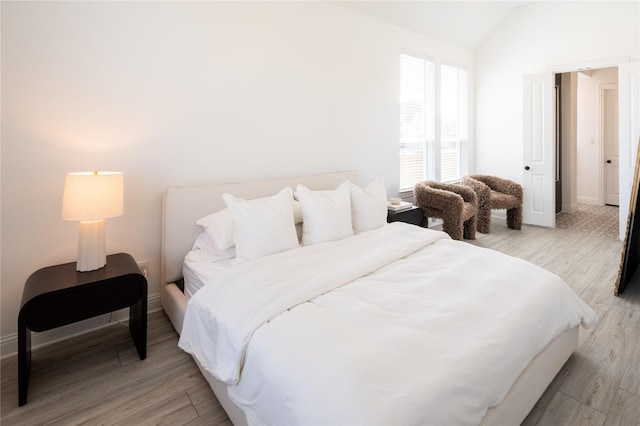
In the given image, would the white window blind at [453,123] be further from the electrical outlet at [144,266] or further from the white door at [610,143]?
the electrical outlet at [144,266]

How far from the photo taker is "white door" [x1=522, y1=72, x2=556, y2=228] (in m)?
5.05

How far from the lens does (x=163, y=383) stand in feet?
6.56

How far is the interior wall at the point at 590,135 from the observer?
6.48 m

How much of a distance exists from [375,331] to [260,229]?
1.22 m

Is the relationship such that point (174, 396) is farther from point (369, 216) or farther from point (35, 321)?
point (369, 216)

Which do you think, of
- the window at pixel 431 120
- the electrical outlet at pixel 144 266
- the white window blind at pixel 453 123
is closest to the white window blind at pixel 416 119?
the window at pixel 431 120

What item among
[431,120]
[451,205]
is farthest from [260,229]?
[431,120]

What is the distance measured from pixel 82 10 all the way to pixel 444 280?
9.72 ft

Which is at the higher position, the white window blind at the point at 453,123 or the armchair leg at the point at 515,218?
the white window blind at the point at 453,123

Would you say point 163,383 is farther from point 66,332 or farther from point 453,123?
point 453,123

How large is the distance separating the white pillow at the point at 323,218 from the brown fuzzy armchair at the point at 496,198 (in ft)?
9.63

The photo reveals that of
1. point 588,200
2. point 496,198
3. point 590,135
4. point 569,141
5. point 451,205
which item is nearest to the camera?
point 451,205

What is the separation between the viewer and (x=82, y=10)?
2330 millimetres

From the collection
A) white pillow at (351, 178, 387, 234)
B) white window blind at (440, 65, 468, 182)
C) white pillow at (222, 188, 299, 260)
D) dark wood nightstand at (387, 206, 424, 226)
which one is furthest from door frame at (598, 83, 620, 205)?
white pillow at (222, 188, 299, 260)
